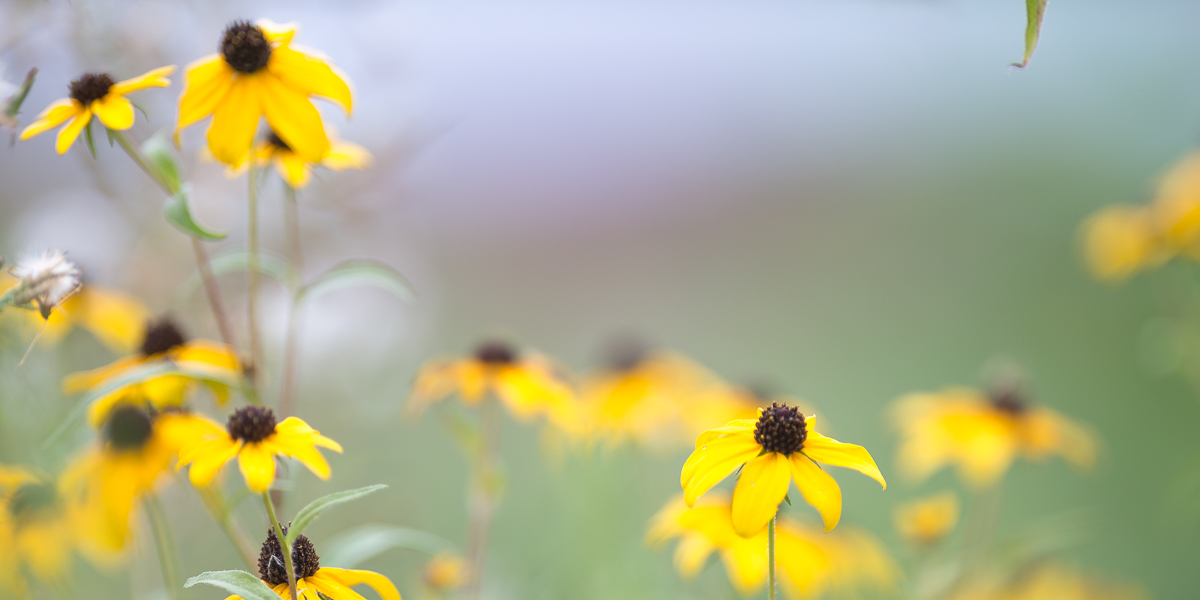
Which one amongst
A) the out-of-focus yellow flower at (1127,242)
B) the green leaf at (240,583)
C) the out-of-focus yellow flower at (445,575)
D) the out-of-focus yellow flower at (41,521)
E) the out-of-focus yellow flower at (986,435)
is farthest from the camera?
the out-of-focus yellow flower at (1127,242)

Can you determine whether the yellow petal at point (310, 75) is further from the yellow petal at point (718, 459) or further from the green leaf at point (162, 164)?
the yellow petal at point (718, 459)

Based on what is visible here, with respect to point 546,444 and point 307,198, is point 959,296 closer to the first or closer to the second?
point 546,444

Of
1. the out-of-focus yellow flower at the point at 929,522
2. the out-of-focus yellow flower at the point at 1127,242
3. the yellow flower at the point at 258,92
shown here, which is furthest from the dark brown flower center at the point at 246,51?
the out-of-focus yellow flower at the point at 1127,242

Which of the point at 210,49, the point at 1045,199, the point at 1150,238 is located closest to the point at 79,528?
the point at 210,49

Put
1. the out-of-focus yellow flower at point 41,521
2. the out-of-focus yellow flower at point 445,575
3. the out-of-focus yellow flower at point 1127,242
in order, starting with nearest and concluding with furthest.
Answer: the out-of-focus yellow flower at point 41,521 → the out-of-focus yellow flower at point 445,575 → the out-of-focus yellow flower at point 1127,242

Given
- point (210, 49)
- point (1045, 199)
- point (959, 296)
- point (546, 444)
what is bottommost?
point (546, 444)

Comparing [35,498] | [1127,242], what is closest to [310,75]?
[35,498]
